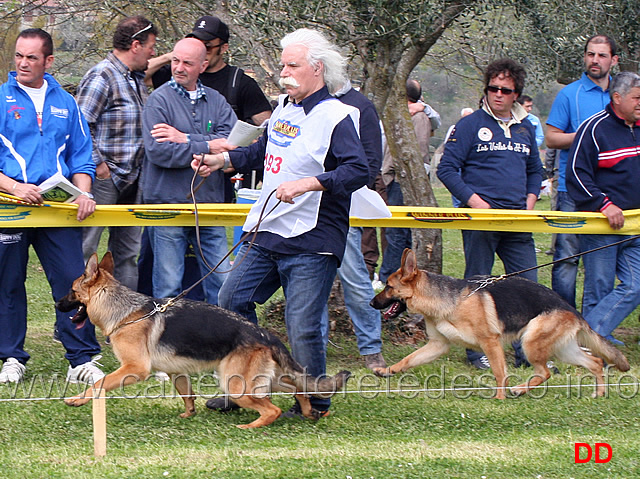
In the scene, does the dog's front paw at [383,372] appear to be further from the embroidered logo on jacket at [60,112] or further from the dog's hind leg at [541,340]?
the embroidered logo on jacket at [60,112]

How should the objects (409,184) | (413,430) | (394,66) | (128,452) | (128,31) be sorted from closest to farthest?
(128,452), (413,430), (128,31), (394,66), (409,184)

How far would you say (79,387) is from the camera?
5953mm

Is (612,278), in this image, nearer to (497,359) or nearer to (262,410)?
(497,359)

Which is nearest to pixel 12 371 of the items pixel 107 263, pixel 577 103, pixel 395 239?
pixel 107 263

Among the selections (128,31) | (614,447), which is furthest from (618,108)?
(128,31)

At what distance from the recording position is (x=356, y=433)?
516 centimetres

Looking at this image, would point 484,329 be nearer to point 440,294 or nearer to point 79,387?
point 440,294

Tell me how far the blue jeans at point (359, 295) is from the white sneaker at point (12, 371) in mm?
2489

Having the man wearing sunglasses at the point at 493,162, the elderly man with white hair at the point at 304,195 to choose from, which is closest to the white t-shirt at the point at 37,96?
the elderly man with white hair at the point at 304,195

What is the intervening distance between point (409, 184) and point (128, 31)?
10.3 feet

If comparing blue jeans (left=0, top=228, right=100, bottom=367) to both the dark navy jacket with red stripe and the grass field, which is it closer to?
the grass field

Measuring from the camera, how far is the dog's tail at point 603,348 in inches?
251

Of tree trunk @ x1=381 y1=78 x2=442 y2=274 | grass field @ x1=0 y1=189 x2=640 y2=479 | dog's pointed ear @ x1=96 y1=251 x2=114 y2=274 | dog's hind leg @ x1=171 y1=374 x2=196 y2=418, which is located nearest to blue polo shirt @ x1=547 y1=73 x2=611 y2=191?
tree trunk @ x1=381 y1=78 x2=442 y2=274

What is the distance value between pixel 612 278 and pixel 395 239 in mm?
3679
